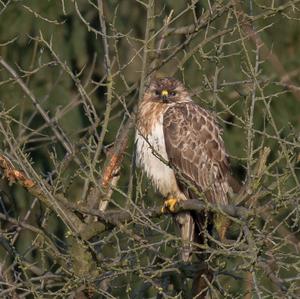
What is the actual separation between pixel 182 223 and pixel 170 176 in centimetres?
29

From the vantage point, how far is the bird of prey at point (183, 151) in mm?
6883

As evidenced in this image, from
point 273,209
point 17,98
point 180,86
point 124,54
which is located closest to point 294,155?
point 273,209

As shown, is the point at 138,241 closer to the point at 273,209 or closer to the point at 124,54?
the point at 273,209

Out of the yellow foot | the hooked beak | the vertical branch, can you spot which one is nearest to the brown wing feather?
the hooked beak

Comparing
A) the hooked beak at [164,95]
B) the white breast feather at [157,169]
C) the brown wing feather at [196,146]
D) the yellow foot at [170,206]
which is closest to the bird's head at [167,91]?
the hooked beak at [164,95]

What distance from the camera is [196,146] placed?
23.3ft

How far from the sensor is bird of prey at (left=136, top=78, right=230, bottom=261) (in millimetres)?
6883

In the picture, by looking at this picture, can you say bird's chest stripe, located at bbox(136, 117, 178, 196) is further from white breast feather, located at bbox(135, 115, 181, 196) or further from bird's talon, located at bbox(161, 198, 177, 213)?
bird's talon, located at bbox(161, 198, 177, 213)

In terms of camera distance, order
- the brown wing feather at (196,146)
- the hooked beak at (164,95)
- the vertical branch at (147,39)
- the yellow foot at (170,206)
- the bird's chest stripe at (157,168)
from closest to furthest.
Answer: the vertical branch at (147,39)
the yellow foot at (170,206)
the bird's chest stripe at (157,168)
the brown wing feather at (196,146)
the hooked beak at (164,95)

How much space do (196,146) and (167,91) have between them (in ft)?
1.37

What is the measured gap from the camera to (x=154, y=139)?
22.9 ft

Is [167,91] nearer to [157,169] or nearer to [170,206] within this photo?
[157,169]

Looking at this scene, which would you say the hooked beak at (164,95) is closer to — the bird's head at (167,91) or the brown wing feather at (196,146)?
the bird's head at (167,91)

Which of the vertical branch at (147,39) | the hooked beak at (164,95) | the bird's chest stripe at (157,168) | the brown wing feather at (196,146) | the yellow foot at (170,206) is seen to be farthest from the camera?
the hooked beak at (164,95)
